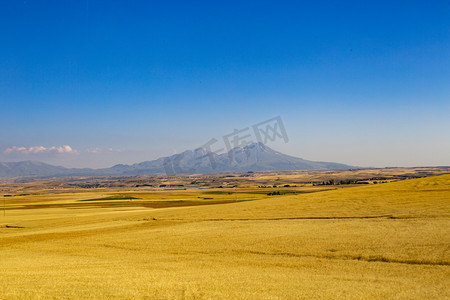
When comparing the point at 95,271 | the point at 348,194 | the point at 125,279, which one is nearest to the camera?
the point at 125,279

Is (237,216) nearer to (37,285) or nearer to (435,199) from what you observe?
(435,199)

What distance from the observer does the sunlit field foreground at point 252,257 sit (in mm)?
15938

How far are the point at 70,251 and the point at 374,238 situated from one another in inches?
842

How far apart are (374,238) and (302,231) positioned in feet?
20.3

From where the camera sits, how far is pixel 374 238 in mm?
25578

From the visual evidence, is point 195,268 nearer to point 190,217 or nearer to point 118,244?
point 118,244

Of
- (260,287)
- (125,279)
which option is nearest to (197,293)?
(260,287)

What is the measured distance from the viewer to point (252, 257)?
23.2 metres

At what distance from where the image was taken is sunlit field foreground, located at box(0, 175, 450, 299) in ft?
52.3

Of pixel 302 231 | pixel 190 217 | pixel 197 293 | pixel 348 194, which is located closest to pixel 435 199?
pixel 348 194

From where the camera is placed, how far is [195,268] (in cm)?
2081

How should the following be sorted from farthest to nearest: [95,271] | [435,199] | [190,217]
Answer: [190,217] → [435,199] → [95,271]

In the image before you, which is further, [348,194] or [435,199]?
[348,194]

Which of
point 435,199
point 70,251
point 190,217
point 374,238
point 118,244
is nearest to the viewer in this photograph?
point 374,238
